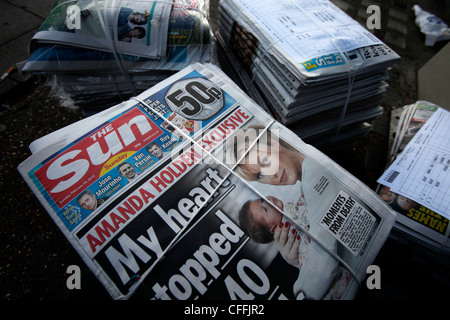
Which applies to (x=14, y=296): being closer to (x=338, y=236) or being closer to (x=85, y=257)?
(x=85, y=257)

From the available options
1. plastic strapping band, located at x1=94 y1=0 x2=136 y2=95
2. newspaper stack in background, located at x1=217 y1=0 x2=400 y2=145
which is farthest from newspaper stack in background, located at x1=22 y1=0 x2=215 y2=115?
newspaper stack in background, located at x1=217 y1=0 x2=400 y2=145

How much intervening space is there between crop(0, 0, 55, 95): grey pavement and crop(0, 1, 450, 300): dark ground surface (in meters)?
0.25

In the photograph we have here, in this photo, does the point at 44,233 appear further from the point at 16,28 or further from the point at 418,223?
the point at 16,28

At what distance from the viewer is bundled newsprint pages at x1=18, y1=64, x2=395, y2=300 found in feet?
2.64

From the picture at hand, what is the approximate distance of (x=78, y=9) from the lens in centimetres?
117

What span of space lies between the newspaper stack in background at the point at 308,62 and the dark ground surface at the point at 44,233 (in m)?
0.51

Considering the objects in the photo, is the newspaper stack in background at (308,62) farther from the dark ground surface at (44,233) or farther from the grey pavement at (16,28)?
the grey pavement at (16,28)

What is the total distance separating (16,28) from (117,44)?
187 cm

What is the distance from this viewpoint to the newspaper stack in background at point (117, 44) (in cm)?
117

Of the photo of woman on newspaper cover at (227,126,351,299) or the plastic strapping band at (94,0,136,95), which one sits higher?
the plastic strapping band at (94,0,136,95)

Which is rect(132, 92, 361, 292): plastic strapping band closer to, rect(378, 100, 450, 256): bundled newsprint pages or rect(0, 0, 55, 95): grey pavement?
rect(378, 100, 450, 256): bundled newsprint pages

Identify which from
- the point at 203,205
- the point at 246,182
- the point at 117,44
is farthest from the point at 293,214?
the point at 117,44

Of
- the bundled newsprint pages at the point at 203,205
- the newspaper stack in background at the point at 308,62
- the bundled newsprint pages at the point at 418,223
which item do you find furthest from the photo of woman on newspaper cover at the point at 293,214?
the bundled newsprint pages at the point at 418,223

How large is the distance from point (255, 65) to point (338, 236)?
910 mm
